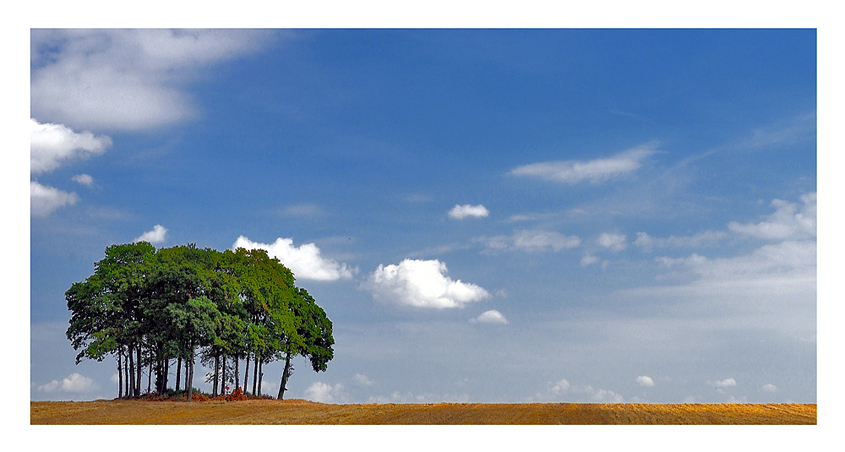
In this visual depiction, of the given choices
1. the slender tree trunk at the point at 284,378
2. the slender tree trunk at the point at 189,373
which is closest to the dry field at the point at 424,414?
the slender tree trunk at the point at 189,373

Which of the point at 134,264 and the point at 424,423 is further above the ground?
the point at 134,264

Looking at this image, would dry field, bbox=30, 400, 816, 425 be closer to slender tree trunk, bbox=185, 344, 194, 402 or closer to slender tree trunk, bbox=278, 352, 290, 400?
slender tree trunk, bbox=185, 344, 194, 402

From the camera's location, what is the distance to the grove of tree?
141ft

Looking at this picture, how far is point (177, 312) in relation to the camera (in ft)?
137

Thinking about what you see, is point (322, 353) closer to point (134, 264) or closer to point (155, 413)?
point (134, 264)

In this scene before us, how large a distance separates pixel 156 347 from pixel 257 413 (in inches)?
504

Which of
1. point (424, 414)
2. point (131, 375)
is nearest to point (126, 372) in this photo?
point (131, 375)

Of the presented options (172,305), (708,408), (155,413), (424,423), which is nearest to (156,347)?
(172,305)

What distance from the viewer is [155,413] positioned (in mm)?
35219

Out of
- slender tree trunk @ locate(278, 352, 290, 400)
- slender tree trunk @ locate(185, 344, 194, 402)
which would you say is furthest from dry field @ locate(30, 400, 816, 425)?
slender tree trunk @ locate(278, 352, 290, 400)

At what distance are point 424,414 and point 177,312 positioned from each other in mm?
16307

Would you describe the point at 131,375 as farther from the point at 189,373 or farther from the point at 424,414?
the point at 424,414

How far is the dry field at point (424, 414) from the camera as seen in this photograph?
30359 millimetres

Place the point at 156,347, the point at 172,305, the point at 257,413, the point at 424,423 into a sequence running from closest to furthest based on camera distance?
the point at 424,423, the point at 257,413, the point at 172,305, the point at 156,347
